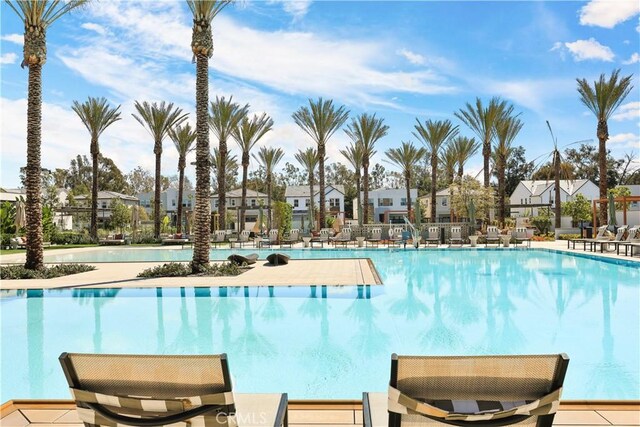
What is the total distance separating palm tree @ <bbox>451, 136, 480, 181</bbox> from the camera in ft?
130

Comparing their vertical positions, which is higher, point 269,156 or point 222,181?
point 269,156

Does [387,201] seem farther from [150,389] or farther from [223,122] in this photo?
[150,389]

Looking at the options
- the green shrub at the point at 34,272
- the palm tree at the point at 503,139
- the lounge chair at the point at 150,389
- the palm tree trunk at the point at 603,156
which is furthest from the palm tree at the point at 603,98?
the lounge chair at the point at 150,389

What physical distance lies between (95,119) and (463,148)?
28267 millimetres

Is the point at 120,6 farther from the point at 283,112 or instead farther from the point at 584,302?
the point at 283,112

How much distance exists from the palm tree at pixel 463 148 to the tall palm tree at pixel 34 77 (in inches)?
1271

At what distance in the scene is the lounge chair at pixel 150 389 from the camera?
1889mm

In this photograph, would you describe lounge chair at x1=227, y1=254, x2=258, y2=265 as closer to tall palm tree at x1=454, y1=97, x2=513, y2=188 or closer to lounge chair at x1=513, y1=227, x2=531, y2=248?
lounge chair at x1=513, y1=227, x2=531, y2=248

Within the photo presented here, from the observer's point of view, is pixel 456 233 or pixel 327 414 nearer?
pixel 327 414

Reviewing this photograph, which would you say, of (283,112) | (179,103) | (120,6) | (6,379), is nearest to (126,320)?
(6,379)

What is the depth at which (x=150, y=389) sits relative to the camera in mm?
1942

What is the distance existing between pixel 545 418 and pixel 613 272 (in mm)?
14663

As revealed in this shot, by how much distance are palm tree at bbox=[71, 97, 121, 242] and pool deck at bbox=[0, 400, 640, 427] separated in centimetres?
3014

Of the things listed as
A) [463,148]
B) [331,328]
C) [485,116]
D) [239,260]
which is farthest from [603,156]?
[331,328]
